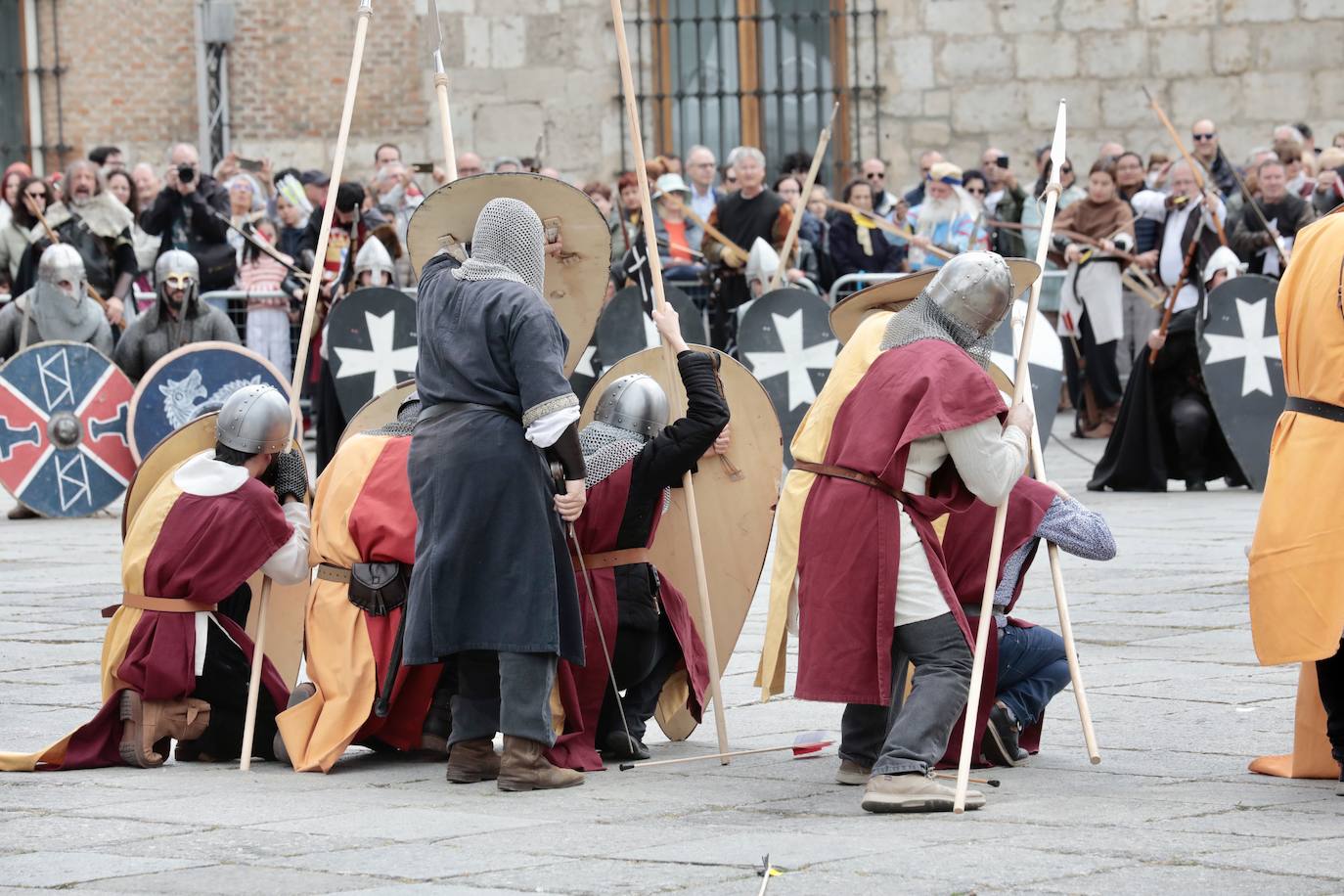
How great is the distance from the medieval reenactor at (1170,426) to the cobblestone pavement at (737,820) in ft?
17.4

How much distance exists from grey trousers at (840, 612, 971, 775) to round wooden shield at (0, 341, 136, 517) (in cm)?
742

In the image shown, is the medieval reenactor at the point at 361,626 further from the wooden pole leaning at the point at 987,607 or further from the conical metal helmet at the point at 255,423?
the wooden pole leaning at the point at 987,607

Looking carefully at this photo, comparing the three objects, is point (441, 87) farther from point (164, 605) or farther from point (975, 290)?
point (975, 290)

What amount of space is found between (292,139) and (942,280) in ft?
48.0

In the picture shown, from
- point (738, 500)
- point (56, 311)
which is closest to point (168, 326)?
point (56, 311)

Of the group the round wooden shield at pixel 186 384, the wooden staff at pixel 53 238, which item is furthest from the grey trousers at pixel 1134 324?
the wooden staff at pixel 53 238

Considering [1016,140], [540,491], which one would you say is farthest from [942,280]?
[1016,140]

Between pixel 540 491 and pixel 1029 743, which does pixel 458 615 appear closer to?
pixel 540 491

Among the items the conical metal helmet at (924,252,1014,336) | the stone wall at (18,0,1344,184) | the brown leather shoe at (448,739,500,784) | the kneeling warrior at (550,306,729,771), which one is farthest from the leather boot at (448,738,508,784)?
the stone wall at (18,0,1344,184)

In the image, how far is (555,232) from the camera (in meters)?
6.28

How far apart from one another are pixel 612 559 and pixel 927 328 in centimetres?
120

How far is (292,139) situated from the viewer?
1934 cm

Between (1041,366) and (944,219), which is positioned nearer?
(1041,366)

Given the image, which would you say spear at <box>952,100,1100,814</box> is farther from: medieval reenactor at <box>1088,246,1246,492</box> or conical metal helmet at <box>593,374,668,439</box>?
medieval reenactor at <box>1088,246,1246,492</box>
